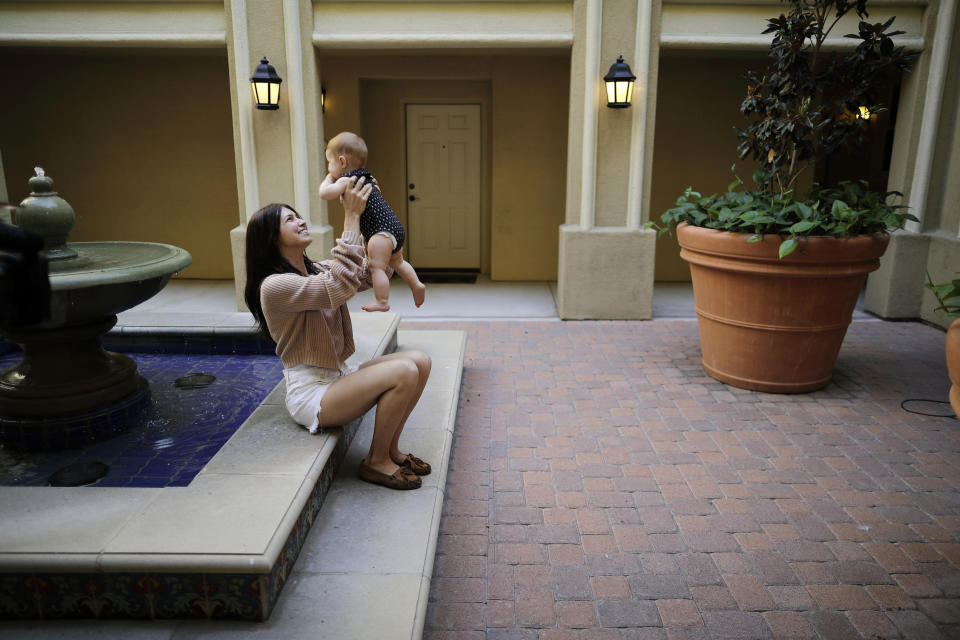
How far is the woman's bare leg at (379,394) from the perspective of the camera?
3.14 metres

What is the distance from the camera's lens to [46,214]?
3.65m

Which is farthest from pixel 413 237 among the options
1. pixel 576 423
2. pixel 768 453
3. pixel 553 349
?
pixel 768 453

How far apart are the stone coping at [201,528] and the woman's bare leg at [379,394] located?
178mm

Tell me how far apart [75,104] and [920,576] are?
10.4 metres

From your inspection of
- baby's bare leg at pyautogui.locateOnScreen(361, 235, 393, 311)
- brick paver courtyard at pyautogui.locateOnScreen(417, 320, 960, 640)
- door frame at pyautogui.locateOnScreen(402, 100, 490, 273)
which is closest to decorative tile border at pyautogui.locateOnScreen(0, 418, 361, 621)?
brick paver courtyard at pyautogui.locateOnScreen(417, 320, 960, 640)

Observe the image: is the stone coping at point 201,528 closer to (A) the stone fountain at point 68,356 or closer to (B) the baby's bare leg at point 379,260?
(B) the baby's bare leg at point 379,260

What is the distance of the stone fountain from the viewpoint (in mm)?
3590

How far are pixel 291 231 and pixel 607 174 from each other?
15.8 ft

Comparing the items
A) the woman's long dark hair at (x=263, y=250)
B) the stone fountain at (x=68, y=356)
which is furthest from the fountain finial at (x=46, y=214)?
the woman's long dark hair at (x=263, y=250)

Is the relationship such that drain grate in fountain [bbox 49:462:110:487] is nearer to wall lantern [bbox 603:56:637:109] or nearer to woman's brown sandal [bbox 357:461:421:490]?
woman's brown sandal [bbox 357:461:421:490]

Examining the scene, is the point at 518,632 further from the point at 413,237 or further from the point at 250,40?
the point at 413,237

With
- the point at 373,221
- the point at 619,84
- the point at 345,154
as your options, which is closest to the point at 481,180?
the point at 619,84

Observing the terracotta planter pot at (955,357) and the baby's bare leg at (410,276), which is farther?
the baby's bare leg at (410,276)

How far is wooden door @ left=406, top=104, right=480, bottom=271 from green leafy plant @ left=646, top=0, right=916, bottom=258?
198 inches
